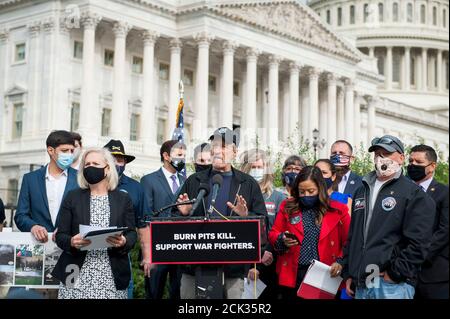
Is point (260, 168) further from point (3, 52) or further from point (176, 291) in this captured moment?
point (3, 52)

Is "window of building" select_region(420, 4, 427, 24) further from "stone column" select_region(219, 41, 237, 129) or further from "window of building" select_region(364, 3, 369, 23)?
"stone column" select_region(219, 41, 237, 129)

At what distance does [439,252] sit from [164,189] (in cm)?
440

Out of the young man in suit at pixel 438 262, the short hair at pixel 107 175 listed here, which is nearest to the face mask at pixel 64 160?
the short hair at pixel 107 175

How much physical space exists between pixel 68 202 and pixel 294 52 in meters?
49.9

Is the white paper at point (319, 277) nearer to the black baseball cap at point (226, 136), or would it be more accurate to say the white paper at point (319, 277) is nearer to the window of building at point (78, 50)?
the black baseball cap at point (226, 136)

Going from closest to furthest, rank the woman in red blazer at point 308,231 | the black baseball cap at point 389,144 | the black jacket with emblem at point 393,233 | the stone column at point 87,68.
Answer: the black jacket with emblem at point 393,233
the black baseball cap at point 389,144
the woman in red blazer at point 308,231
the stone column at point 87,68

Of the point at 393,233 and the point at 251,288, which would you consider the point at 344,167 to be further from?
the point at 393,233

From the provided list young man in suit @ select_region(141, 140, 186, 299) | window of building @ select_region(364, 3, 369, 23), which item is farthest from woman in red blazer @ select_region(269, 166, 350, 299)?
window of building @ select_region(364, 3, 369, 23)

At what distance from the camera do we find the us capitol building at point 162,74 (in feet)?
149

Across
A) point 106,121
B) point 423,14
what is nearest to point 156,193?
point 106,121

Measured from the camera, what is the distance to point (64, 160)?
10.3 meters

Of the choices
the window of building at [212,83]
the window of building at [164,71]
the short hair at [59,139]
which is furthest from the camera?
the window of building at [212,83]

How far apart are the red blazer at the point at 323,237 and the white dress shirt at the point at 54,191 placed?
2850 mm
